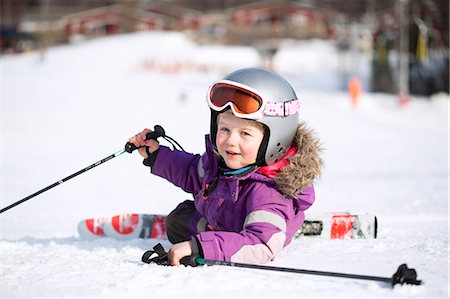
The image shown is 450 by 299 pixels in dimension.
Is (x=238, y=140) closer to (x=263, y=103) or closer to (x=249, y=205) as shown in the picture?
(x=263, y=103)

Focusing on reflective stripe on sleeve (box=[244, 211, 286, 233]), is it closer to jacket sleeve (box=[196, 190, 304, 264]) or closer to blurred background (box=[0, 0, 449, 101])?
jacket sleeve (box=[196, 190, 304, 264])

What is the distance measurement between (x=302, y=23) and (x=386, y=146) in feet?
183

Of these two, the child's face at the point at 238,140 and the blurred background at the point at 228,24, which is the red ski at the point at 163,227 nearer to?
the child's face at the point at 238,140

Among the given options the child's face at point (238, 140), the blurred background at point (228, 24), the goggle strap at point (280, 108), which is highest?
the blurred background at point (228, 24)

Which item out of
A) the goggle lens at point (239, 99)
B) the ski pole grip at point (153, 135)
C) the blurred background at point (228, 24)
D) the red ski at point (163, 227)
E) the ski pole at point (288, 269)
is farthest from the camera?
the blurred background at point (228, 24)

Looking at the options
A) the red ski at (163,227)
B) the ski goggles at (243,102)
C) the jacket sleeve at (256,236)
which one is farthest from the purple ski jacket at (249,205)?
the red ski at (163,227)

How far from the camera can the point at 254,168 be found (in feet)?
11.3

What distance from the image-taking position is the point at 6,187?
712 centimetres

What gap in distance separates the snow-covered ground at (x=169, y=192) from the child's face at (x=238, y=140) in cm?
58

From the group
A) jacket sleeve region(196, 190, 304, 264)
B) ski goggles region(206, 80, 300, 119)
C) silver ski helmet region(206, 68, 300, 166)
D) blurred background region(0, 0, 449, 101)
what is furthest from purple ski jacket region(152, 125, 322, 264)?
blurred background region(0, 0, 449, 101)

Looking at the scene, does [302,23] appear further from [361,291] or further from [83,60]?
[361,291]

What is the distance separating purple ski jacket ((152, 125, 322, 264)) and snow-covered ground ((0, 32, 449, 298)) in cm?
13

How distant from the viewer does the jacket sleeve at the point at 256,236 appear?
313 centimetres

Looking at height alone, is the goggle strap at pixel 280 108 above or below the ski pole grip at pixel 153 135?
above
